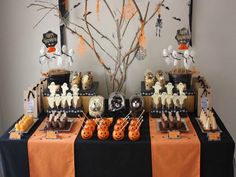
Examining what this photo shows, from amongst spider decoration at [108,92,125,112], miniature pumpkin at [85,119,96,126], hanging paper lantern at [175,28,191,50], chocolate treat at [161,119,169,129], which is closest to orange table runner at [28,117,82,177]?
miniature pumpkin at [85,119,96,126]

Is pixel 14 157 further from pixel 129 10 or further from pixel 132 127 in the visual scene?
pixel 129 10

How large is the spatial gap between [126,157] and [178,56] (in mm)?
817

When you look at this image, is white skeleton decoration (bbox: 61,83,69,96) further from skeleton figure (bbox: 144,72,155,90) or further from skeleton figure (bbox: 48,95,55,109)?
skeleton figure (bbox: 144,72,155,90)

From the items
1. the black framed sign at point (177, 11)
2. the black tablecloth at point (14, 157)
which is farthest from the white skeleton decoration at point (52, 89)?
the black framed sign at point (177, 11)

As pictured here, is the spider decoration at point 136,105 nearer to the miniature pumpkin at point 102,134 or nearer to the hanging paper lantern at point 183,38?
the miniature pumpkin at point 102,134

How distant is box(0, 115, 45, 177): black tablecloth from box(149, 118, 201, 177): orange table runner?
68cm

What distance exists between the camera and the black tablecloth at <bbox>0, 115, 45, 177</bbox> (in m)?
1.78

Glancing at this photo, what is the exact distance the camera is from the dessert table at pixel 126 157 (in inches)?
67.4

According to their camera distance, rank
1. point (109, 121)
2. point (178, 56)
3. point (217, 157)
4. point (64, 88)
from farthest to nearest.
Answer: point (178, 56)
point (64, 88)
point (109, 121)
point (217, 157)

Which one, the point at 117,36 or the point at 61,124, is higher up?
the point at 117,36

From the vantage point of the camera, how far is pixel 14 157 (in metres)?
1.79

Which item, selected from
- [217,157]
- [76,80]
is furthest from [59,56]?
[217,157]

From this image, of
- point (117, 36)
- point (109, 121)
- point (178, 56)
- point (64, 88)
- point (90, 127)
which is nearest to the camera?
point (90, 127)

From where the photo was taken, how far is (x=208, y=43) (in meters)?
2.32
